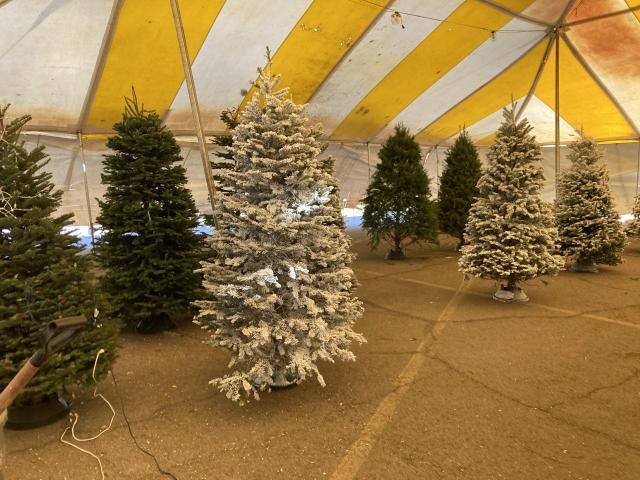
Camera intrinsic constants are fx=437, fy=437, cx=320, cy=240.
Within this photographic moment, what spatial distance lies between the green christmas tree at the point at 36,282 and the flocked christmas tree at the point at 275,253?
3.63 feet

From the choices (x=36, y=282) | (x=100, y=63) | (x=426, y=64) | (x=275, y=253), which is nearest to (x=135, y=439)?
(x=36, y=282)

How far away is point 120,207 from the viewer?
599 centimetres

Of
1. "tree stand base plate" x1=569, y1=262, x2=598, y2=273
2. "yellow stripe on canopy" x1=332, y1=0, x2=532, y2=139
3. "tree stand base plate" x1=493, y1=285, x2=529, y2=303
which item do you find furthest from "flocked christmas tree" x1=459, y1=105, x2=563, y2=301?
"yellow stripe on canopy" x1=332, y1=0, x2=532, y2=139

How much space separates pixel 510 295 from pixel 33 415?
22.8 feet

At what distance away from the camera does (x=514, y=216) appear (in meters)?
7.29

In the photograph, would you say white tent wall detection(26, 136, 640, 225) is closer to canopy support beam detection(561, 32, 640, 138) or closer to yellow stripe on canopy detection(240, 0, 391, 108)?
canopy support beam detection(561, 32, 640, 138)

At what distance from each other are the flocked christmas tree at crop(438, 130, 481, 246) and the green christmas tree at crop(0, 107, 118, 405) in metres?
10.8

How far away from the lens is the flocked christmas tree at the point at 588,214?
924 centimetres

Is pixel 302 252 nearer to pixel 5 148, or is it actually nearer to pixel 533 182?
pixel 5 148

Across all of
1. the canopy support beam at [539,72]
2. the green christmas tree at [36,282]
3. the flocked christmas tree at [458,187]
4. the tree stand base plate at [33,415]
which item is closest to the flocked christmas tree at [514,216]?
the canopy support beam at [539,72]

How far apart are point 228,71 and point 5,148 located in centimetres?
632

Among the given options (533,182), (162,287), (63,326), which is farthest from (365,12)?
(63,326)

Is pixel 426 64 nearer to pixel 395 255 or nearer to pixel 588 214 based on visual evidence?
pixel 395 255

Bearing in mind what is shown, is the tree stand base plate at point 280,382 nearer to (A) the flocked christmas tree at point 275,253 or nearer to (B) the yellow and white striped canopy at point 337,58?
(A) the flocked christmas tree at point 275,253
